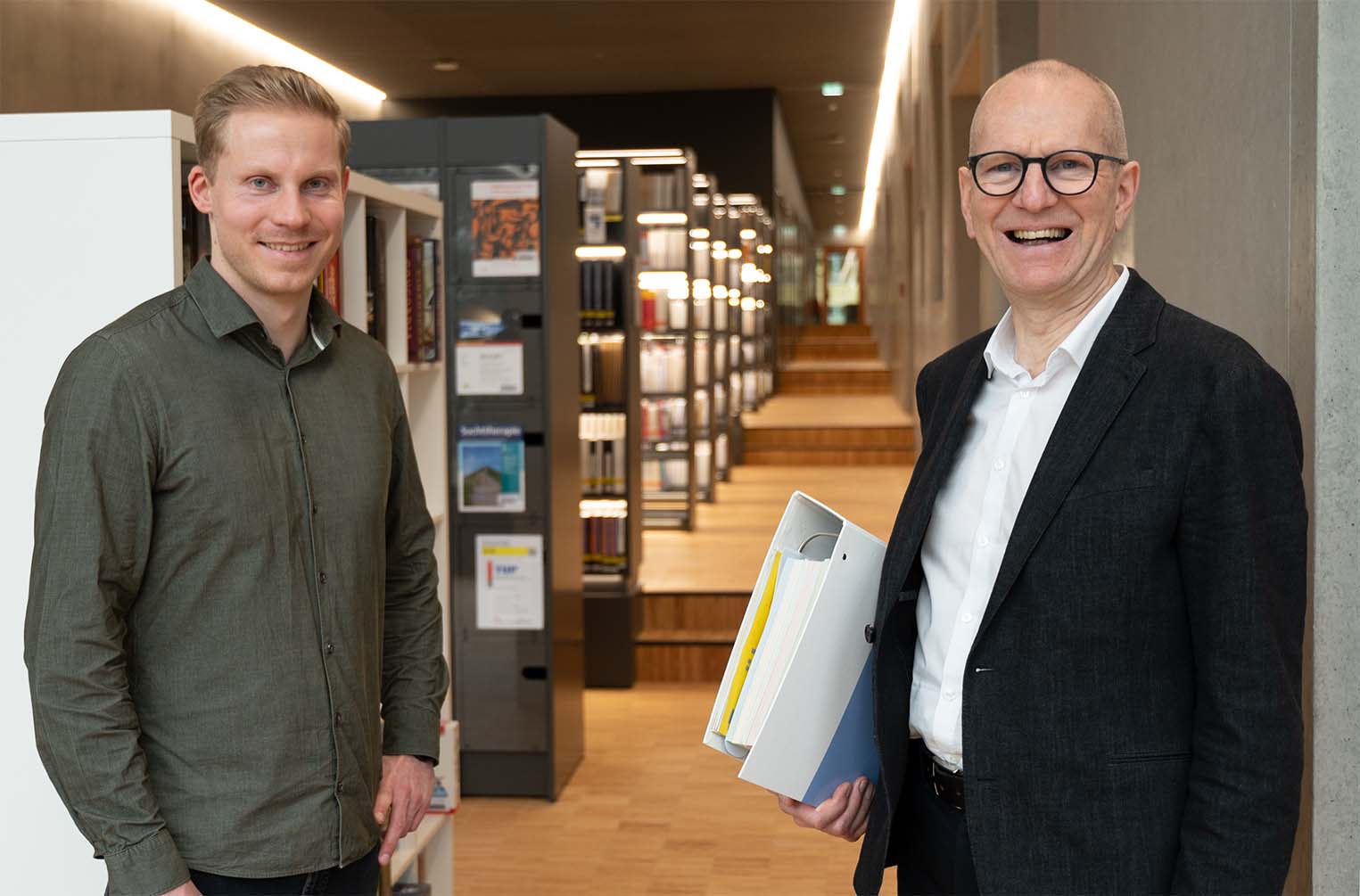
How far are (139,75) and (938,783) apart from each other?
10537mm

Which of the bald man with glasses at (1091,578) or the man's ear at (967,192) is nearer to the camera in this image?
the bald man with glasses at (1091,578)

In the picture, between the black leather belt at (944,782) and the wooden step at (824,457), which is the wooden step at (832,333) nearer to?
the wooden step at (824,457)

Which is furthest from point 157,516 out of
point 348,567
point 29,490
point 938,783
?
point 938,783

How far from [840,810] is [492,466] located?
→ 10.6 feet

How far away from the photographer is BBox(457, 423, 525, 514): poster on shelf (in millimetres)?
4840

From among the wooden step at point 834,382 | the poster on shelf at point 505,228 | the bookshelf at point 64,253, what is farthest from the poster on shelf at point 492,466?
the wooden step at point 834,382

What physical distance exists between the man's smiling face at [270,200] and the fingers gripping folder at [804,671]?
2.38ft

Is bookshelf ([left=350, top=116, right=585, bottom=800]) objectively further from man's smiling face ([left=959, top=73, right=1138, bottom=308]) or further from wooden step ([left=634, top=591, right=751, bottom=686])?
man's smiling face ([left=959, top=73, right=1138, bottom=308])

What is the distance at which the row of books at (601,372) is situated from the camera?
21.4 feet

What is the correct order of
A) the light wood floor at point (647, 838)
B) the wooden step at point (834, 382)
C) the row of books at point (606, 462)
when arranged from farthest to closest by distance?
the wooden step at point (834, 382) < the row of books at point (606, 462) < the light wood floor at point (647, 838)

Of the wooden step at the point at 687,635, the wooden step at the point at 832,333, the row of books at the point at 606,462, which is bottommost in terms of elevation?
the wooden step at the point at 687,635

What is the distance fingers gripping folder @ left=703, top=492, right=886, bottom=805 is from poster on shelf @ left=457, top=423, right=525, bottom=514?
10.3 feet

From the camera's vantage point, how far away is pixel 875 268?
83.0 ft

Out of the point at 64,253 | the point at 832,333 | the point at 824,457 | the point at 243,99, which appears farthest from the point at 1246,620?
the point at 832,333
